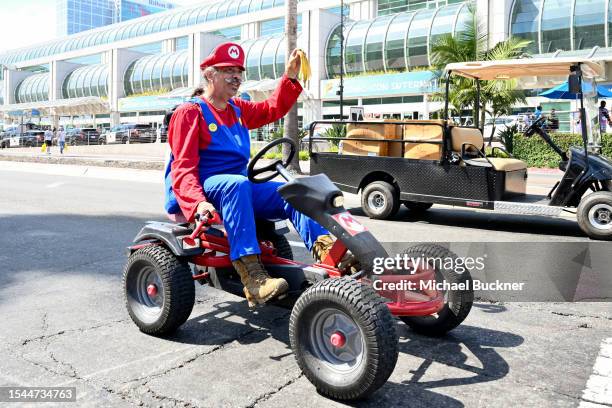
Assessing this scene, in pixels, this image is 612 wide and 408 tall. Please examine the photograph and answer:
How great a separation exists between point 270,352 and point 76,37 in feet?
284

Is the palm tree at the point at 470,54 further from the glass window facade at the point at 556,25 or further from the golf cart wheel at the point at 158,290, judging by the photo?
the golf cart wheel at the point at 158,290

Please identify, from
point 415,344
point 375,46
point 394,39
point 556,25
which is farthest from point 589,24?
point 415,344

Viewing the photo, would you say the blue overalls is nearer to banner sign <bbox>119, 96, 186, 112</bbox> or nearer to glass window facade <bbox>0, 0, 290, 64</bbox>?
banner sign <bbox>119, 96, 186, 112</bbox>

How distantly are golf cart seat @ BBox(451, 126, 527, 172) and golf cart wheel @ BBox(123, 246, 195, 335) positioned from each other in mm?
5143

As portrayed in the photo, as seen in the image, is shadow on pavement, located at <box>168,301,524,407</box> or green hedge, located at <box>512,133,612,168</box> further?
green hedge, located at <box>512,133,612,168</box>

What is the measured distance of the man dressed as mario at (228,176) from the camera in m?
3.25

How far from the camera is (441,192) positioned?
7777mm

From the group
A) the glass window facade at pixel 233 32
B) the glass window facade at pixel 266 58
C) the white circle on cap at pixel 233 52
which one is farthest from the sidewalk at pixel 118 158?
the glass window facade at pixel 233 32

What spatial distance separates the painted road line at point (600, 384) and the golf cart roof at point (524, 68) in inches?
199

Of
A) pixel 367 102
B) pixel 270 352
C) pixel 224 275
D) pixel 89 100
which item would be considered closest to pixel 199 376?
pixel 270 352

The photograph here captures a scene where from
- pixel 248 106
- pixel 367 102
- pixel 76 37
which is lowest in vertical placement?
pixel 248 106

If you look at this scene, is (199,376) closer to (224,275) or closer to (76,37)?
(224,275)

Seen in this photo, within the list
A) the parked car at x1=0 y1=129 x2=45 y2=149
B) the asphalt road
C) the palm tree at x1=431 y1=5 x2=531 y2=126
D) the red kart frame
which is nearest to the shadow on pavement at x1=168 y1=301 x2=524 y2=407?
the asphalt road

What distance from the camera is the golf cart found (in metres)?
7.19
